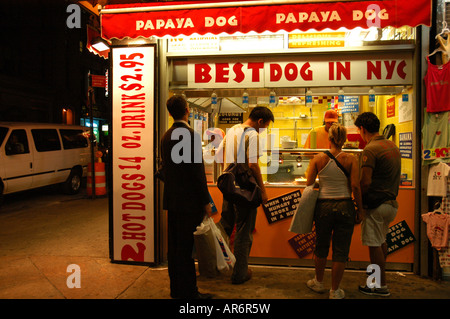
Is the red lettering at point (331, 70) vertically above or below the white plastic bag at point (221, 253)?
above

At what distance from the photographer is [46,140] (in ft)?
32.3

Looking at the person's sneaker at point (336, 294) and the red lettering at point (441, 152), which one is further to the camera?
the red lettering at point (441, 152)

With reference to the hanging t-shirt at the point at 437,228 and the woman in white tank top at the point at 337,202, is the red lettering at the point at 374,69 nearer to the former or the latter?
the woman in white tank top at the point at 337,202

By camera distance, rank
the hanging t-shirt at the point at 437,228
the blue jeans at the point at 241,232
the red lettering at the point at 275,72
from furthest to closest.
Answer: the red lettering at the point at 275,72 < the hanging t-shirt at the point at 437,228 < the blue jeans at the point at 241,232

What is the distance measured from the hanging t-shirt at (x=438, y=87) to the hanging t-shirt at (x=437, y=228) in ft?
4.13

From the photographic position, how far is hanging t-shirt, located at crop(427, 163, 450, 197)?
3.89 m

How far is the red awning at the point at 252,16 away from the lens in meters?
3.93

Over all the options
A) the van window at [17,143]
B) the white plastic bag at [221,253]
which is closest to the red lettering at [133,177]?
the white plastic bag at [221,253]

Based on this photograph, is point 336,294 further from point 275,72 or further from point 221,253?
point 275,72

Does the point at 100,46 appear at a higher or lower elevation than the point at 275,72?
higher

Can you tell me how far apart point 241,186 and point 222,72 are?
1.77 m

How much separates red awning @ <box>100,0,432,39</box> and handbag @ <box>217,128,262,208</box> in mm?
1526

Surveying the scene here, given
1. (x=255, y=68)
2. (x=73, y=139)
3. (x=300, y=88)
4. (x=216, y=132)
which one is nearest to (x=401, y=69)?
(x=300, y=88)

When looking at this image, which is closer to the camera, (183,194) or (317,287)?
(183,194)
